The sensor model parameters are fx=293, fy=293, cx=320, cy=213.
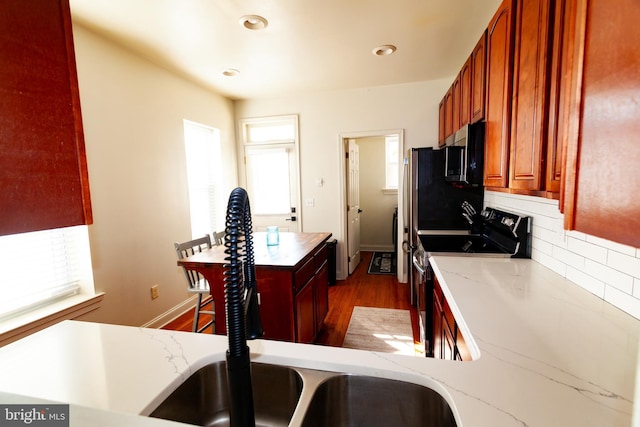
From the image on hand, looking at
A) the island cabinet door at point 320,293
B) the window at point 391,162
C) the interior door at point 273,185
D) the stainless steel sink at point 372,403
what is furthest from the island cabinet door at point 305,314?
the window at point 391,162

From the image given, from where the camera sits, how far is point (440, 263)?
1743 millimetres

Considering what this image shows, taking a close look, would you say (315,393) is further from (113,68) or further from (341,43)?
(113,68)

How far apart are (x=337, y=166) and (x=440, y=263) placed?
8.07 feet

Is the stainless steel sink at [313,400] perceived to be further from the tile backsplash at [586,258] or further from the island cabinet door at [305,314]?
the island cabinet door at [305,314]

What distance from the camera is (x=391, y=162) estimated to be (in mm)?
5578

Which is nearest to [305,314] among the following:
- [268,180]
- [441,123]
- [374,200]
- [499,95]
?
[499,95]

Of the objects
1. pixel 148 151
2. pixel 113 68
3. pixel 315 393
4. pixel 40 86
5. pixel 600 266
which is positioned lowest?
pixel 315 393

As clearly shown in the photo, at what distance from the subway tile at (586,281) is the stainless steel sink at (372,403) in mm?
1016

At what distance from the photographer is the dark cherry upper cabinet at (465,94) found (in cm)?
214

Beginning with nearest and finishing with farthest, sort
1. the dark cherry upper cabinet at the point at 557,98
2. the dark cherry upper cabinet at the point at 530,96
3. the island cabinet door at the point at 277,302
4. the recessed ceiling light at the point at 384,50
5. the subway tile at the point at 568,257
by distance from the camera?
the dark cherry upper cabinet at the point at 557,98 → the dark cherry upper cabinet at the point at 530,96 → the subway tile at the point at 568,257 → the island cabinet door at the point at 277,302 → the recessed ceiling light at the point at 384,50

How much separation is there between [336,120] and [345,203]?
1.12m

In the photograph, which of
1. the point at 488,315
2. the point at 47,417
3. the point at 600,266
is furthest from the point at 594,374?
the point at 47,417

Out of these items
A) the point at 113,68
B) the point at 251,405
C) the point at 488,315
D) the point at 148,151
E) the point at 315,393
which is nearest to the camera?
the point at 251,405

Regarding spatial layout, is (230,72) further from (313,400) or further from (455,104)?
(313,400)
